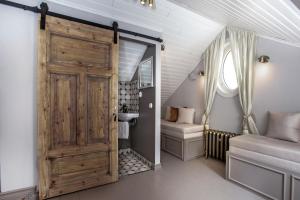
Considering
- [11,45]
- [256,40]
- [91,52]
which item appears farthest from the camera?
[256,40]

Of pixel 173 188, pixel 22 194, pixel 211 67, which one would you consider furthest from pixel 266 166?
pixel 22 194

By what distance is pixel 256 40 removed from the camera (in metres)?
2.75

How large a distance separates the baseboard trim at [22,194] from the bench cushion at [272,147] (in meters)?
2.73

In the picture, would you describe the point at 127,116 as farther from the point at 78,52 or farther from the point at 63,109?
the point at 78,52

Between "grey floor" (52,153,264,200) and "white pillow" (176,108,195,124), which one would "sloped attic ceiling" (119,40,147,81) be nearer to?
"white pillow" (176,108,195,124)

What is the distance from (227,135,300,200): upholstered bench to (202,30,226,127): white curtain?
1265 millimetres

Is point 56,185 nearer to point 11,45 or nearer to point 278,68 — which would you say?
point 11,45

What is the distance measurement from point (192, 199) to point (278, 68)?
92.6 inches

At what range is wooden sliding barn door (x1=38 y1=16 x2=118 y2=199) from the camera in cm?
197

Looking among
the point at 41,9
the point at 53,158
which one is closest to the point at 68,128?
the point at 53,158

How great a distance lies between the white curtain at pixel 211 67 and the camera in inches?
132

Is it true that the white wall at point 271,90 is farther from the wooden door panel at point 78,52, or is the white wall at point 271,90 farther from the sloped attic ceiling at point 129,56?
the wooden door panel at point 78,52

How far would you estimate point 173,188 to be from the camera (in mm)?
2223

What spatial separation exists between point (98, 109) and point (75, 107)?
30 cm
